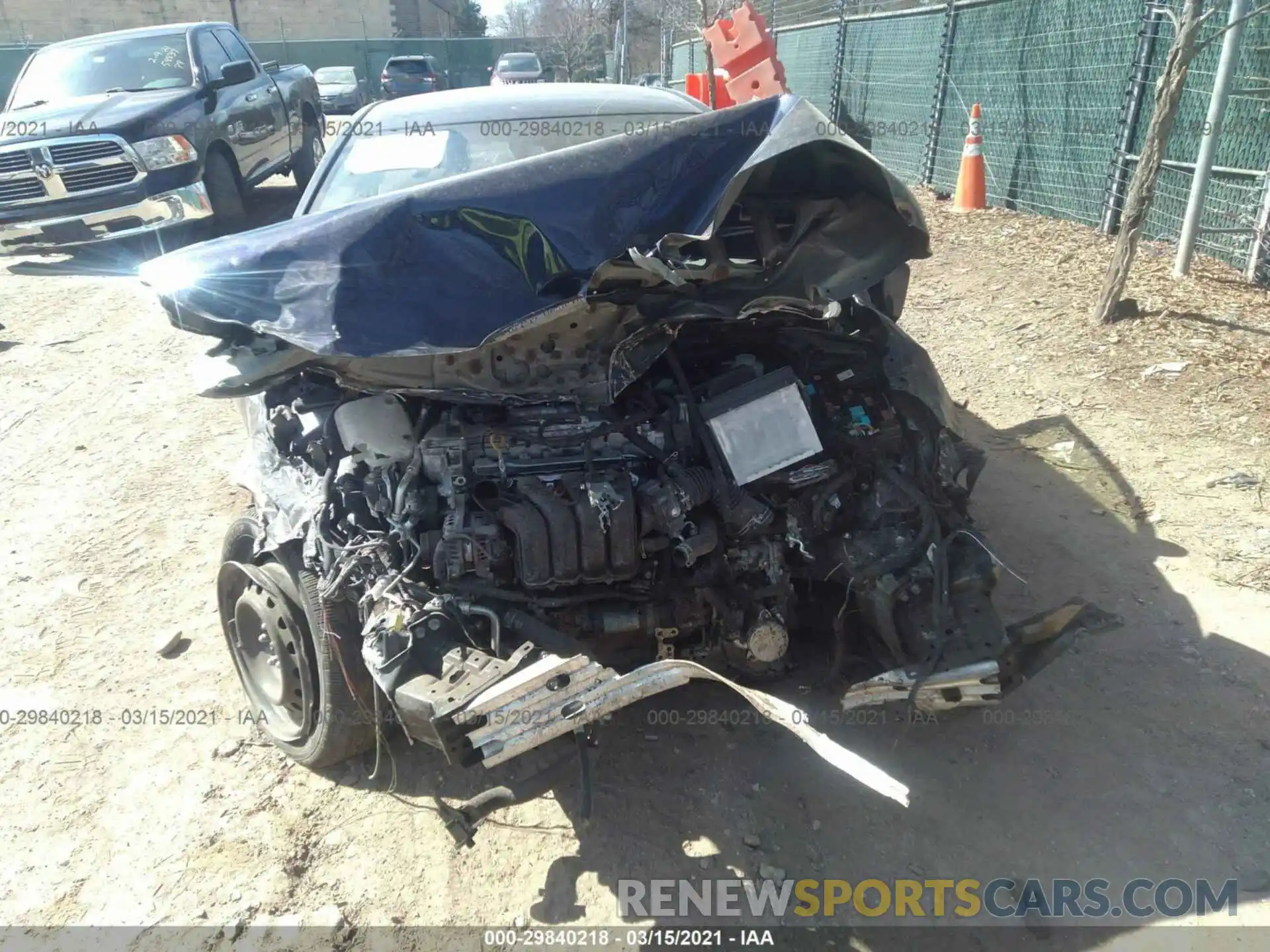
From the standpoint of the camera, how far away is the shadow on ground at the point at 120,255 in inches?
347

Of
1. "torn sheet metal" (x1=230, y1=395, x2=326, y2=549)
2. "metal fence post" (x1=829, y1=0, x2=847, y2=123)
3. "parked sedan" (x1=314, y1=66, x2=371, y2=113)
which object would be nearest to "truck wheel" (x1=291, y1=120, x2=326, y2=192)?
"metal fence post" (x1=829, y1=0, x2=847, y2=123)

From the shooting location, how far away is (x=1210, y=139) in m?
5.79

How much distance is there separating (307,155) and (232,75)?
2.29 meters

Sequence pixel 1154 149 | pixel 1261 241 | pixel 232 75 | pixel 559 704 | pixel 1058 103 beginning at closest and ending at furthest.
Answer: pixel 559 704 < pixel 1154 149 < pixel 1261 241 < pixel 1058 103 < pixel 232 75

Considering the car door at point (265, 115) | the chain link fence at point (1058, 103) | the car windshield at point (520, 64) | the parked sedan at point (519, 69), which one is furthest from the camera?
the car windshield at point (520, 64)

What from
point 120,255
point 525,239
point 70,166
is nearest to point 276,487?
point 525,239

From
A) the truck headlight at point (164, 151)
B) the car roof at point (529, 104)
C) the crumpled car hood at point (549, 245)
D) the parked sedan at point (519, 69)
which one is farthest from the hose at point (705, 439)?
the parked sedan at point (519, 69)

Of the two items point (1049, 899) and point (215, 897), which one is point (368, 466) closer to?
point (215, 897)

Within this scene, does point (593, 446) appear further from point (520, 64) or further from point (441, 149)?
point (520, 64)

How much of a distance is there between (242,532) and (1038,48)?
27.7ft

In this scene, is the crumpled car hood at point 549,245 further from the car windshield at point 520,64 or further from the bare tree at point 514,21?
the bare tree at point 514,21

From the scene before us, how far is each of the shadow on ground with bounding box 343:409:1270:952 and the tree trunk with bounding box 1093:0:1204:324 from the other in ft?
10.0

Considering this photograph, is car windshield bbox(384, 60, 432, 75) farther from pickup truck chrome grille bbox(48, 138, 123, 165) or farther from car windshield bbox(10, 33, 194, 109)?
pickup truck chrome grille bbox(48, 138, 123, 165)

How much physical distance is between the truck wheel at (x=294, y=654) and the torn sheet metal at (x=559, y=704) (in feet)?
2.36
